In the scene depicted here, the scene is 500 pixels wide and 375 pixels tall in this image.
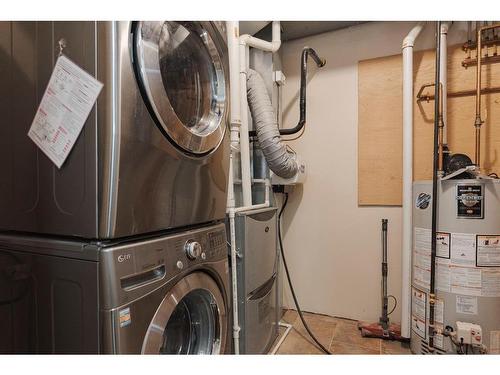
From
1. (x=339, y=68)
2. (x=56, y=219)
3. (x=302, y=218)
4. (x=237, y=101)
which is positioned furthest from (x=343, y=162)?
(x=56, y=219)

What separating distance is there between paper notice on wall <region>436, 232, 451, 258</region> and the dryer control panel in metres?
1.35

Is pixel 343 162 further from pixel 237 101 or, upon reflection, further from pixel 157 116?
pixel 157 116

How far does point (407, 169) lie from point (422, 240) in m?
0.49

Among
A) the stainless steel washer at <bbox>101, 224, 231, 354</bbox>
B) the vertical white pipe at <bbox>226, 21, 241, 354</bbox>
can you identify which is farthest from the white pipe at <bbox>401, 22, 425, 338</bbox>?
the stainless steel washer at <bbox>101, 224, 231, 354</bbox>

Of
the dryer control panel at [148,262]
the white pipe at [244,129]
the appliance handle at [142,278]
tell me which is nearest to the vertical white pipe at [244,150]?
the white pipe at [244,129]

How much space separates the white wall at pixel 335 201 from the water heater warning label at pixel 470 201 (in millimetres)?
574

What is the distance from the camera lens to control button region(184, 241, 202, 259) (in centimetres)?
95

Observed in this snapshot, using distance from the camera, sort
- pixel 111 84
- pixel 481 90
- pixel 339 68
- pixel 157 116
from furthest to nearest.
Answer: pixel 339 68, pixel 481 90, pixel 157 116, pixel 111 84

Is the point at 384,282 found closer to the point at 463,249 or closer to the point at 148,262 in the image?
the point at 463,249

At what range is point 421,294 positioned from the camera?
170cm

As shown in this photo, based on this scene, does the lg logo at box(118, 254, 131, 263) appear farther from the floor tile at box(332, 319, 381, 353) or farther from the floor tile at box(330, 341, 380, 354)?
the floor tile at box(332, 319, 381, 353)

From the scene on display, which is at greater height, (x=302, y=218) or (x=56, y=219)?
(x=56, y=219)

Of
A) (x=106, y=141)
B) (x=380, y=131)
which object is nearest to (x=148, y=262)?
(x=106, y=141)

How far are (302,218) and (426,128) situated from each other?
116 cm
